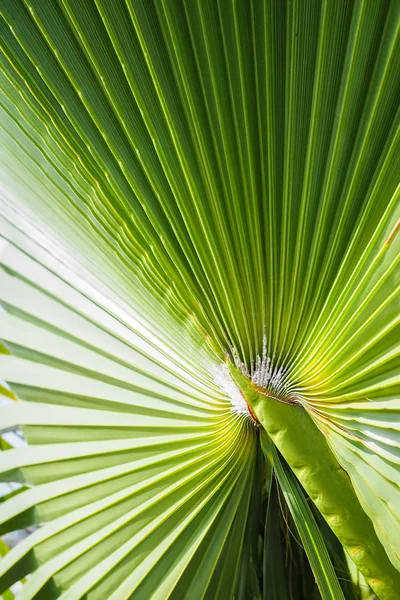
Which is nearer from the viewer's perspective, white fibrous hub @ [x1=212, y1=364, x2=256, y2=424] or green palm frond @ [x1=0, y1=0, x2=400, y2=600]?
green palm frond @ [x1=0, y1=0, x2=400, y2=600]

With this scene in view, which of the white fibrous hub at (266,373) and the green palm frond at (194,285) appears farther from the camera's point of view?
the white fibrous hub at (266,373)

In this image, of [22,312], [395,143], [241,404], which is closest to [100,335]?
[22,312]

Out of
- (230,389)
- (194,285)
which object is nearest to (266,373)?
(230,389)

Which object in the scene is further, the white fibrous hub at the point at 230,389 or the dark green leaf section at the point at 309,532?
the white fibrous hub at the point at 230,389

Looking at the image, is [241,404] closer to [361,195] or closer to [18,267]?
[361,195]

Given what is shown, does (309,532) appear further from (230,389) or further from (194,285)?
(194,285)

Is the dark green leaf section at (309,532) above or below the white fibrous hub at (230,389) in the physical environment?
below

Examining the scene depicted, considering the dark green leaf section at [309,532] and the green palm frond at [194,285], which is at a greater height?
the green palm frond at [194,285]
